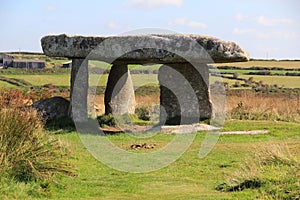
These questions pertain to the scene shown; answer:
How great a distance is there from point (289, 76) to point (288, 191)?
114 ft

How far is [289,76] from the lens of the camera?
41312mm

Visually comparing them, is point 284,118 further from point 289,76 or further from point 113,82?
point 289,76

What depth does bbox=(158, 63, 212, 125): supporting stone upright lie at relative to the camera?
16578 millimetres

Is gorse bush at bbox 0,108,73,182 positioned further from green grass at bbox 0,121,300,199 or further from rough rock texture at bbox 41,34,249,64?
rough rock texture at bbox 41,34,249,64

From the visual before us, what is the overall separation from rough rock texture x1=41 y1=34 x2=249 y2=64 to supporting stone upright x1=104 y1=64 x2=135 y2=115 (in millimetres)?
2320

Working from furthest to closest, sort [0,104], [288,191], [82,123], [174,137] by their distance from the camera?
[82,123]
[174,137]
[0,104]
[288,191]

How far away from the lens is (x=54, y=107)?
17.0 m

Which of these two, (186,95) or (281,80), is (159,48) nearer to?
(186,95)

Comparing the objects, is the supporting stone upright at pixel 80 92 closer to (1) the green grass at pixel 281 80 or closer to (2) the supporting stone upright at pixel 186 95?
(2) the supporting stone upright at pixel 186 95

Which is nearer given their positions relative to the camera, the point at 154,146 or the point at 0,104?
the point at 0,104

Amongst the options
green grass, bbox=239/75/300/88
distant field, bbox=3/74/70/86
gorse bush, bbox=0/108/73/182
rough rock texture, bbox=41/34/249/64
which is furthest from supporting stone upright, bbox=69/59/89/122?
green grass, bbox=239/75/300/88

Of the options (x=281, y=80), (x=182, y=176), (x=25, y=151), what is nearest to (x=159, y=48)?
(x=182, y=176)

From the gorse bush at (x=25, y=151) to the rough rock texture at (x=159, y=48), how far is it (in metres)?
5.39

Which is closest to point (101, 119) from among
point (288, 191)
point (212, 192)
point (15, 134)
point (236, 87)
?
point (15, 134)
